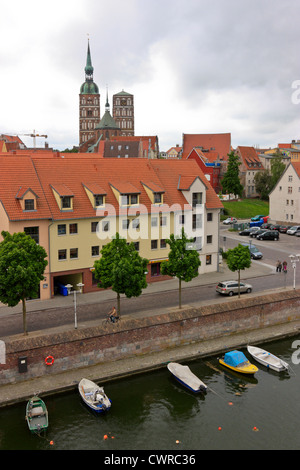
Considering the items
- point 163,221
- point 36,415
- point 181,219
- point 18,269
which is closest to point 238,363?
point 36,415

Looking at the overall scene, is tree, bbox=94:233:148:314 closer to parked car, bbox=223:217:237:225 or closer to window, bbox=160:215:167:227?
window, bbox=160:215:167:227

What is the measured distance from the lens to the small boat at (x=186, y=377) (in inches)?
1261

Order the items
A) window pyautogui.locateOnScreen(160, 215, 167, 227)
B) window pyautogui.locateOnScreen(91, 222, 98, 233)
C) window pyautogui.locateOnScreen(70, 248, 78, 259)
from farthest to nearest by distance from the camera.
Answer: window pyautogui.locateOnScreen(160, 215, 167, 227) → window pyautogui.locateOnScreen(91, 222, 98, 233) → window pyautogui.locateOnScreen(70, 248, 78, 259)

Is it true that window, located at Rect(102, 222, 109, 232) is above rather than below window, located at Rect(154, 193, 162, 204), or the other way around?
below

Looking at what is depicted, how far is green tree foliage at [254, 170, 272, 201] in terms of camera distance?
118m

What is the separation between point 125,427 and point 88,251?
22411mm

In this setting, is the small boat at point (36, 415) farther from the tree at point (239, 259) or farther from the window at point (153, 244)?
the window at point (153, 244)

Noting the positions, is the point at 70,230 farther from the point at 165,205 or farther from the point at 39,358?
the point at 39,358

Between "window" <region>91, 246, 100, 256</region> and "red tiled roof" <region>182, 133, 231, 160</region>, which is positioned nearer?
"window" <region>91, 246, 100, 256</region>

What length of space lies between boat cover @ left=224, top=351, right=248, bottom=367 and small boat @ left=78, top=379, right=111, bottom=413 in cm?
1051

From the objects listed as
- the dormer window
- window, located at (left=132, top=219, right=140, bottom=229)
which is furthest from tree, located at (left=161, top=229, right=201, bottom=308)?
the dormer window

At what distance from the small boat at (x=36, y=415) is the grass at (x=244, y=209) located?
73.9m

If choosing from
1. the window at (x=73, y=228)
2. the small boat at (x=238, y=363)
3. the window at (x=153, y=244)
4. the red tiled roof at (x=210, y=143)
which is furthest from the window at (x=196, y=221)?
the red tiled roof at (x=210, y=143)

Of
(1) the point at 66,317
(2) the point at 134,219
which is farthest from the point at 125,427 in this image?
(2) the point at 134,219
